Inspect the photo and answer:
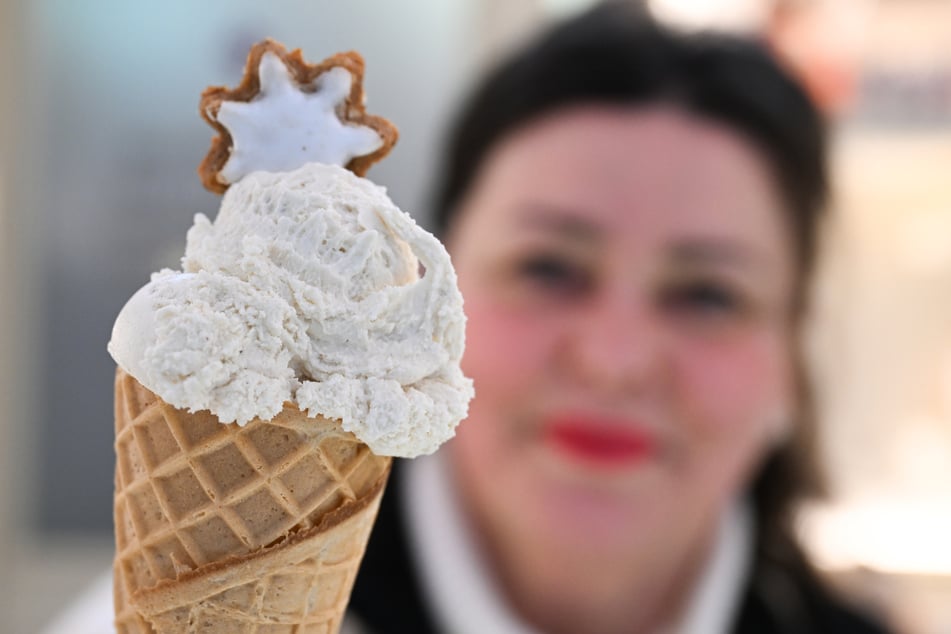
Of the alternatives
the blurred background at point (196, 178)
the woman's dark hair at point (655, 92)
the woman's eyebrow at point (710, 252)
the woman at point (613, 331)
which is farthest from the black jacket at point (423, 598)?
the woman's eyebrow at point (710, 252)

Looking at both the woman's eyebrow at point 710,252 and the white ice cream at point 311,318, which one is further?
the woman's eyebrow at point 710,252

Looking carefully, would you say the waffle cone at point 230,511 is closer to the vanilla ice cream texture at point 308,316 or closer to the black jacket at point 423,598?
the vanilla ice cream texture at point 308,316

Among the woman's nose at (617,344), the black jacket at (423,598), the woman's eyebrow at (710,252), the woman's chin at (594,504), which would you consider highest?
the woman's eyebrow at (710,252)

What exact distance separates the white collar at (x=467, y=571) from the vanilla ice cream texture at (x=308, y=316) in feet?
2.86

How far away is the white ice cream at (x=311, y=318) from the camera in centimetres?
37

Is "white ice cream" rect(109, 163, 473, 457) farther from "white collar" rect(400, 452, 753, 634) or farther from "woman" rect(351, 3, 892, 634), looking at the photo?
"white collar" rect(400, 452, 753, 634)

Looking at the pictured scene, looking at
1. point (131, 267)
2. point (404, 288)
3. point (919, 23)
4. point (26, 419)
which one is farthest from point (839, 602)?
point (26, 419)

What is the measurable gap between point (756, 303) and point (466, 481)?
58cm

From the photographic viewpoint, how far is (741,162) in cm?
115

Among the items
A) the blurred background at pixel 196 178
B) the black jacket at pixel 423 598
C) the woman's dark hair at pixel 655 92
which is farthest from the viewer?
the blurred background at pixel 196 178

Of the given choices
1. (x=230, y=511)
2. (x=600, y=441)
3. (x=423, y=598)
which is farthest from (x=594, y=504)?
(x=230, y=511)

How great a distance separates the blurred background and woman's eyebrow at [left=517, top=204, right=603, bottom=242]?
2.39 feet

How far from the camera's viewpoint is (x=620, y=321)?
1.03 meters

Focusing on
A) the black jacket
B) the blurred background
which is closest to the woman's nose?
the black jacket
